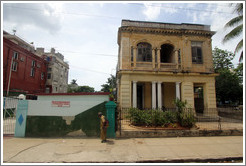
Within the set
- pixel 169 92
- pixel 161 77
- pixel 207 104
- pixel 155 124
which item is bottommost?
pixel 155 124

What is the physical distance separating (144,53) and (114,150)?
972 centimetres

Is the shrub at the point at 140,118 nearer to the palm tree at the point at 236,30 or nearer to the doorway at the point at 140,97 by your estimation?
the doorway at the point at 140,97

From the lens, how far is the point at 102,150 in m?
5.08

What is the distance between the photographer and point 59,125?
6.78 meters

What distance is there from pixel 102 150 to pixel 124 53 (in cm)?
888

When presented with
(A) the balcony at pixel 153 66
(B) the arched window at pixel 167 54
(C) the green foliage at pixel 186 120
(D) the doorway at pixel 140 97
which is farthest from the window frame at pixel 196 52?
(C) the green foliage at pixel 186 120

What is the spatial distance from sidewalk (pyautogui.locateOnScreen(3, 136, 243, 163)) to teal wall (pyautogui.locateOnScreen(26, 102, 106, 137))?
1.32ft

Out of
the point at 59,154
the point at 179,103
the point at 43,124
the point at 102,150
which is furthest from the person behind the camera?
the point at 179,103

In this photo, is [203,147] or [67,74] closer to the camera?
[203,147]

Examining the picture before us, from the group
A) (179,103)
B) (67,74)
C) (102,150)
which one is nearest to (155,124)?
(179,103)

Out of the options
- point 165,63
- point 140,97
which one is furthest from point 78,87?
point 165,63

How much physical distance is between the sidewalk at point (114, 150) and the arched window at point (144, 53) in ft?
26.8

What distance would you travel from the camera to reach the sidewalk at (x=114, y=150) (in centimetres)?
442

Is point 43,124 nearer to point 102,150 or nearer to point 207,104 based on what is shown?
point 102,150
